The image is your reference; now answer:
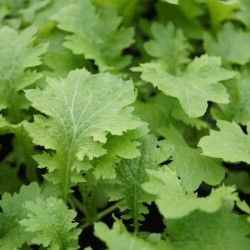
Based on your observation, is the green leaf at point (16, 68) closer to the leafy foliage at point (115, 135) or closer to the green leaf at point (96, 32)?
the leafy foliage at point (115, 135)

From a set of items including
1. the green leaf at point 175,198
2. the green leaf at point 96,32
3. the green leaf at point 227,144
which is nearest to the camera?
the green leaf at point 175,198

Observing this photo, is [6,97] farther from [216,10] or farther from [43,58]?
[216,10]

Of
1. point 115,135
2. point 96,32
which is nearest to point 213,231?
point 115,135

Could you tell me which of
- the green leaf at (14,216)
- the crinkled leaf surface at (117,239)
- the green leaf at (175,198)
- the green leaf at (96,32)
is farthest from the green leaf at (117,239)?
the green leaf at (96,32)

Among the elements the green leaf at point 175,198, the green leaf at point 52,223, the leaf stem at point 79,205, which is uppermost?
the green leaf at point 175,198

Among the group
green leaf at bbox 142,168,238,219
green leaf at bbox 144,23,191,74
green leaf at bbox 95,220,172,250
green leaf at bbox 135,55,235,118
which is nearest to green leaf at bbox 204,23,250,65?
green leaf at bbox 144,23,191,74
